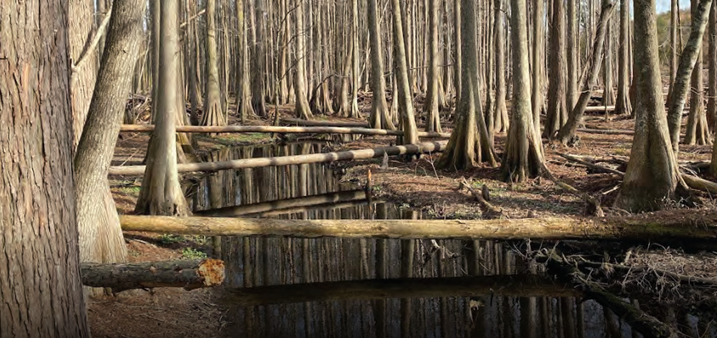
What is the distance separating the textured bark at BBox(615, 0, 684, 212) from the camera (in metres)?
7.99

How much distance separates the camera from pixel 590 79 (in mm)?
12641

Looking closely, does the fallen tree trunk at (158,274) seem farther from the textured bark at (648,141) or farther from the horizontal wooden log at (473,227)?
the textured bark at (648,141)

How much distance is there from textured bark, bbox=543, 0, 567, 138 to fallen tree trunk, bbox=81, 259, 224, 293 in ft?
38.8

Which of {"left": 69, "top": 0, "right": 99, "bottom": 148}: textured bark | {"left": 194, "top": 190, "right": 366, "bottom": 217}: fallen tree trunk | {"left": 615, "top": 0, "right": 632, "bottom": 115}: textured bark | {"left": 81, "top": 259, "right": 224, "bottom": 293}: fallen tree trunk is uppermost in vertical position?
{"left": 615, "top": 0, "right": 632, "bottom": 115}: textured bark

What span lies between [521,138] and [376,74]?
7051 millimetres

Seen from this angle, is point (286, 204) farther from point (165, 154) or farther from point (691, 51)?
point (691, 51)

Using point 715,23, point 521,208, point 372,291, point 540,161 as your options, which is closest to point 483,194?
point 521,208

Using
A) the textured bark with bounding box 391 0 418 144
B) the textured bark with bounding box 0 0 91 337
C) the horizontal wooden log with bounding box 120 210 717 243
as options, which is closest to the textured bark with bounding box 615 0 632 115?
the textured bark with bounding box 391 0 418 144

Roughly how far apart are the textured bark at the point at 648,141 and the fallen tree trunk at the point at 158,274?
5.66 meters

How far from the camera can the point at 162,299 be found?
6.10 meters

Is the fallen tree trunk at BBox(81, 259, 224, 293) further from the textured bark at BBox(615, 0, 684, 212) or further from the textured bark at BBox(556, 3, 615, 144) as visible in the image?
the textured bark at BBox(556, 3, 615, 144)

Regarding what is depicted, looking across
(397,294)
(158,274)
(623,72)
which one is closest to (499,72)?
(623,72)

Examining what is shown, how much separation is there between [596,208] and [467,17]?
6.25 meters

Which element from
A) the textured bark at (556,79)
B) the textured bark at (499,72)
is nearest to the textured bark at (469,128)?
the textured bark at (499,72)
